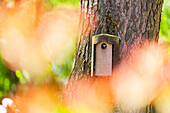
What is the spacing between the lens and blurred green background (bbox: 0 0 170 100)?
3.92m

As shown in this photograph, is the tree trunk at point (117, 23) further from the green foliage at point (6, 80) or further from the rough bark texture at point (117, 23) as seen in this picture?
the green foliage at point (6, 80)

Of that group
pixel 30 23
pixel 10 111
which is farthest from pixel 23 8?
pixel 10 111

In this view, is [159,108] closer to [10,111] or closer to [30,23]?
[10,111]

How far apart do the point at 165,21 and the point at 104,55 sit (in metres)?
2.31

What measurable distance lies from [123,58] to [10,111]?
147cm

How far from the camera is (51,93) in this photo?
176 inches

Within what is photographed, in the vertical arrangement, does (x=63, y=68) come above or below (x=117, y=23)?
below

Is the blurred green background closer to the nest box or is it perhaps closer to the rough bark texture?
the rough bark texture

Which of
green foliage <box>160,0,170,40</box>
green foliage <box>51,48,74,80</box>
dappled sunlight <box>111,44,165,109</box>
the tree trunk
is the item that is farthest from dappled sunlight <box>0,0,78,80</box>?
dappled sunlight <box>111,44,165,109</box>

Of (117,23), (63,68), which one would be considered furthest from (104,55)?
(63,68)

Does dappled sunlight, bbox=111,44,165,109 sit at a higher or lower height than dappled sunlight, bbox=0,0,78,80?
lower

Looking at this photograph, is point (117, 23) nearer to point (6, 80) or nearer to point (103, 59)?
point (103, 59)

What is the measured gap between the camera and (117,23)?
191cm

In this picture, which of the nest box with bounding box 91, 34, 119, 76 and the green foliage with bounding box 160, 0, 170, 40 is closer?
the nest box with bounding box 91, 34, 119, 76
